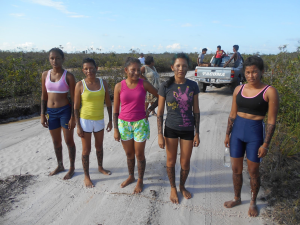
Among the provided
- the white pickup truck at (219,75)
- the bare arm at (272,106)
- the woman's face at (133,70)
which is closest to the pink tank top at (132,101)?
the woman's face at (133,70)

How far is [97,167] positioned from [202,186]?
1966 mm

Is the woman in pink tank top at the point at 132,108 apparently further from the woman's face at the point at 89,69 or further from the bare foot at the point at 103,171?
the bare foot at the point at 103,171

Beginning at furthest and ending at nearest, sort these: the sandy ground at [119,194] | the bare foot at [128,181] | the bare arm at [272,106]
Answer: the bare foot at [128,181] < the sandy ground at [119,194] < the bare arm at [272,106]

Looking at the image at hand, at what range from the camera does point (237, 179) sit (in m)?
2.94

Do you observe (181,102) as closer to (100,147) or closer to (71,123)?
(100,147)

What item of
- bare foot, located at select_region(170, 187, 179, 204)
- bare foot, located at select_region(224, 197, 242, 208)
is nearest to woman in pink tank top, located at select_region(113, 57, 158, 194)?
bare foot, located at select_region(170, 187, 179, 204)

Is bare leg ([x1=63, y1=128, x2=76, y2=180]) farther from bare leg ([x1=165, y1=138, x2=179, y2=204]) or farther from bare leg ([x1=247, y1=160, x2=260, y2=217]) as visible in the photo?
bare leg ([x1=247, y1=160, x2=260, y2=217])

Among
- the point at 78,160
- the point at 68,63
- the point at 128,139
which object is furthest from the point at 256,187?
the point at 68,63

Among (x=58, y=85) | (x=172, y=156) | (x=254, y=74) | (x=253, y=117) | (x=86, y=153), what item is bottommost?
(x=86, y=153)

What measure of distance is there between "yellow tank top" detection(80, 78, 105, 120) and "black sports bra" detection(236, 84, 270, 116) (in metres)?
1.95

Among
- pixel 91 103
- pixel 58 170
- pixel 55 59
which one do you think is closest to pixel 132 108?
pixel 91 103

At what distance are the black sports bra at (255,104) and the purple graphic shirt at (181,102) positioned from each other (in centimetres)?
55

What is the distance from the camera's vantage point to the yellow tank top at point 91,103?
130 inches

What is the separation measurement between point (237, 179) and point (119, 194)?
171 centimetres
